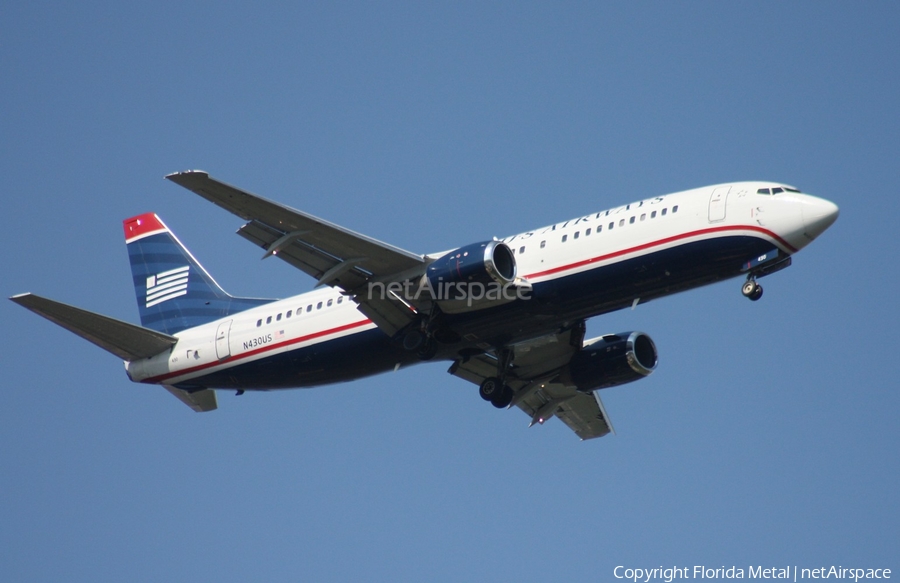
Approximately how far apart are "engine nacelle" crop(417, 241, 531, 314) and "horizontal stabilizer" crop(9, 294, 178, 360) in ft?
34.9

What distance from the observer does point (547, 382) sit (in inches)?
1569

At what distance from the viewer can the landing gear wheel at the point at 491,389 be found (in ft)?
126

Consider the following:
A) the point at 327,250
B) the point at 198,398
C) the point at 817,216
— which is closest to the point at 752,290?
the point at 817,216

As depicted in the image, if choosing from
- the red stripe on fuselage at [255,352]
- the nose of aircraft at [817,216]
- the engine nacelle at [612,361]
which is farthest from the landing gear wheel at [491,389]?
the nose of aircraft at [817,216]

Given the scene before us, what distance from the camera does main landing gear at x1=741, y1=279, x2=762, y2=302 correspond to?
32.2 meters

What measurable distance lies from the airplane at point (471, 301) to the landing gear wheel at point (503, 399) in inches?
1.9

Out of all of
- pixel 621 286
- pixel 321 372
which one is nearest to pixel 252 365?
pixel 321 372

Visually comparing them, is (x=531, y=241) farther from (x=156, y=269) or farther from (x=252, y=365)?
(x=156, y=269)

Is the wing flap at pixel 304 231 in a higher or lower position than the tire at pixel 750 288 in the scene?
lower

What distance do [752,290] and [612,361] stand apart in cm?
743

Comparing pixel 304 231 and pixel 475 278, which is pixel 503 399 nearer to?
pixel 475 278

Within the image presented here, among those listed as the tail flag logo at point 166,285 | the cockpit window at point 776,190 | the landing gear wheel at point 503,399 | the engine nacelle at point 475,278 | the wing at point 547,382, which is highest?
the cockpit window at point 776,190

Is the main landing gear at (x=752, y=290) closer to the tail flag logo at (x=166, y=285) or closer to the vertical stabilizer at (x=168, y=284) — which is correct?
the vertical stabilizer at (x=168, y=284)

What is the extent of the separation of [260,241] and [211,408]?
30.7 ft
